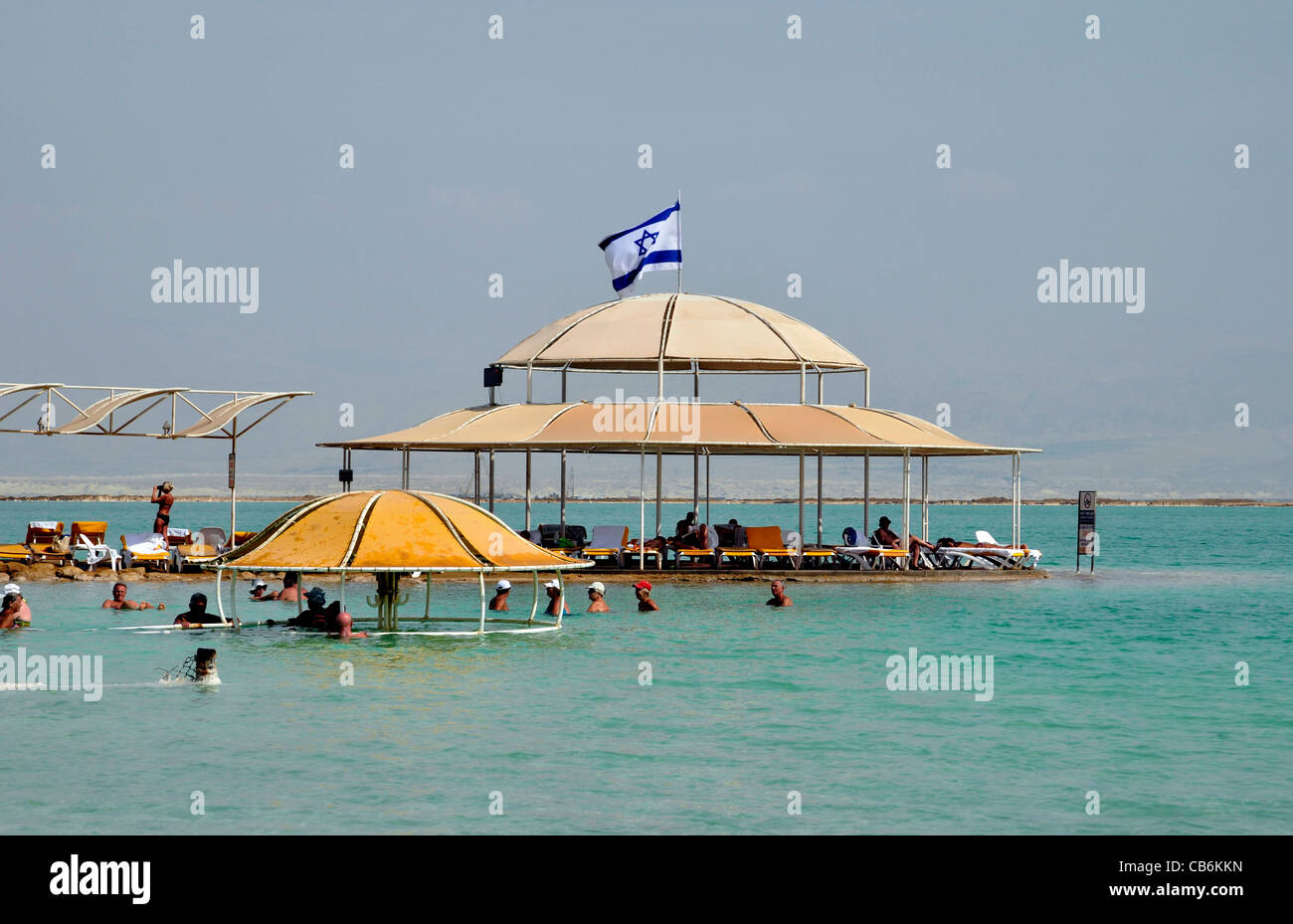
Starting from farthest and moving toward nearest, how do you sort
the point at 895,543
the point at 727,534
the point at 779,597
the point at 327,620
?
the point at 895,543 → the point at 727,534 → the point at 779,597 → the point at 327,620

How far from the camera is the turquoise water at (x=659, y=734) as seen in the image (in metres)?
12.1

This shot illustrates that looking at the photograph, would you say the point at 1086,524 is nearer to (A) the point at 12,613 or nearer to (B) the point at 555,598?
(B) the point at 555,598

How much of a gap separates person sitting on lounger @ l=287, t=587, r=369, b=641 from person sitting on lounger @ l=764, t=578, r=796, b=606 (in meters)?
7.73

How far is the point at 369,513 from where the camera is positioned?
69.7ft

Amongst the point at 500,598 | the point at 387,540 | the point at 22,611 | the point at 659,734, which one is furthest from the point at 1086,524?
the point at 659,734

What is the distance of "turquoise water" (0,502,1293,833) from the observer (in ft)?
39.8

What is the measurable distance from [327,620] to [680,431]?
41.0ft

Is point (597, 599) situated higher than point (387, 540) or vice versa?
point (387, 540)

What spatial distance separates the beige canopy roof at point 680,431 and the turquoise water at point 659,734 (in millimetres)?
6722

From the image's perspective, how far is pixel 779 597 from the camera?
27.7m
